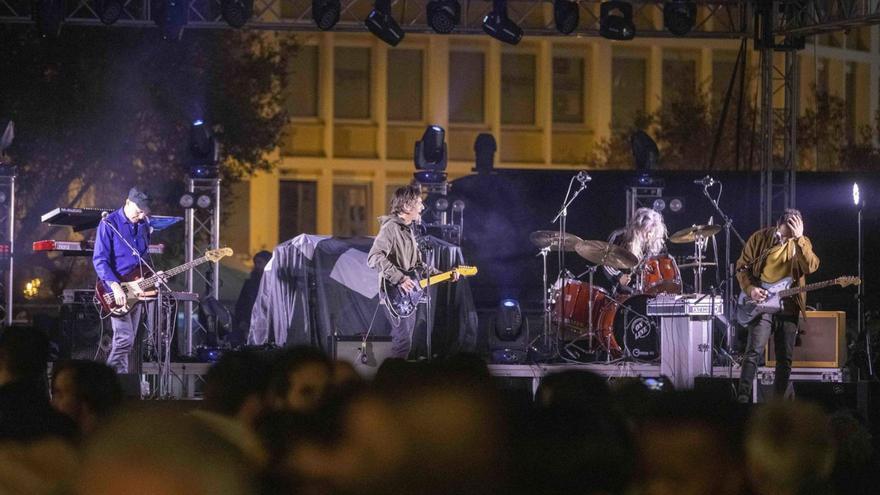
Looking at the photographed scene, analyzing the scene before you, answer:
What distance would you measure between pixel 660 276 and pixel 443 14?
4303 millimetres

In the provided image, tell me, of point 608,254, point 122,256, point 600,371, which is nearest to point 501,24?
point 608,254

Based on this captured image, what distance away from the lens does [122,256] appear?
14125mm

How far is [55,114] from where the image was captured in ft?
82.5

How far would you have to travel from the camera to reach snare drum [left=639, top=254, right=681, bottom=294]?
1616 cm

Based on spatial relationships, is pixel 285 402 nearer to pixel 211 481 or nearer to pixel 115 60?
pixel 211 481

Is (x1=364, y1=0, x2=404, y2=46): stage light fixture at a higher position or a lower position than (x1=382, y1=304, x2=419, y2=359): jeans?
higher

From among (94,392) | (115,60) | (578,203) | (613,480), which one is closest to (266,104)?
(115,60)

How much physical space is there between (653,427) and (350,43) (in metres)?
37.8

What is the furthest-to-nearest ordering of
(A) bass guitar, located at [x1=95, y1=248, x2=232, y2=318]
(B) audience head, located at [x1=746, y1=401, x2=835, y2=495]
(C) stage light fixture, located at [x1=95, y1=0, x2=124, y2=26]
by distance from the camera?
(C) stage light fixture, located at [x1=95, y1=0, x2=124, y2=26] → (A) bass guitar, located at [x1=95, y1=248, x2=232, y2=318] → (B) audience head, located at [x1=746, y1=401, x2=835, y2=495]

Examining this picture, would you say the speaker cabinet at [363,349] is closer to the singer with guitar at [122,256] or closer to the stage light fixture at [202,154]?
the singer with guitar at [122,256]

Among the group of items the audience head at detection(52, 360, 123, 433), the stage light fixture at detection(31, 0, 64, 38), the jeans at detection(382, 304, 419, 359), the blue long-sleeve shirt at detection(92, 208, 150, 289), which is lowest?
the jeans at detection(382, 304, 419, 359)

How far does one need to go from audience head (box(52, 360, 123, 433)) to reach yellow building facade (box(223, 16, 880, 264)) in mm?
34600

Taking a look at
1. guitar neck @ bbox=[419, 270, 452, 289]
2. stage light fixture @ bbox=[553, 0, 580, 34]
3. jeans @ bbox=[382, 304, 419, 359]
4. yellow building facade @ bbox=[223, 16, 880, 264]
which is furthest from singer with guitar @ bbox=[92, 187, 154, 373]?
yellow building facade @ bbox=[223, 16, 880, 264]

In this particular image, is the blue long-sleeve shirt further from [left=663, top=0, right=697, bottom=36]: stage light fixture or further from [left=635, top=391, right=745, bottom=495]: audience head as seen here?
[left=635, top=391, right=745, bottom=495]: audience head
